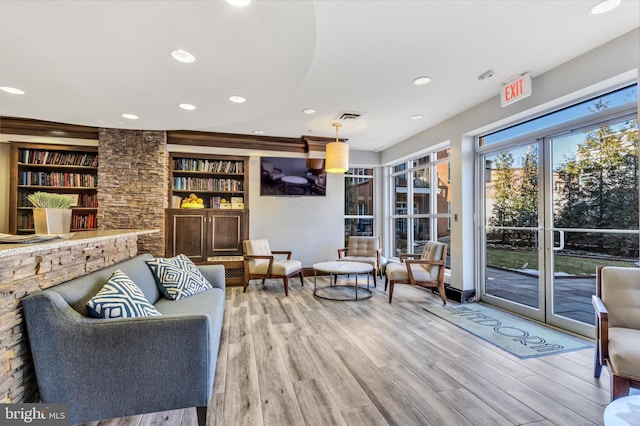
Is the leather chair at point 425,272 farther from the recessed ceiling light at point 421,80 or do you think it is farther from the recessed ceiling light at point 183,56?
the recessed ceiling light at point 183,56

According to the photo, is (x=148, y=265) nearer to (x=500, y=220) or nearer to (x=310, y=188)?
(x=310, y=188)

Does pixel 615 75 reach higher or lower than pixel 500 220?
higher

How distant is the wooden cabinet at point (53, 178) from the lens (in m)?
4.80

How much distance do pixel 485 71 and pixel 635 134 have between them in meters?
1.39

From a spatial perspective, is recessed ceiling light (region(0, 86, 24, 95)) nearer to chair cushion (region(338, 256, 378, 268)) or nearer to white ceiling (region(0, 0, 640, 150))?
white ceiling (region(0, 0, 640, 150))

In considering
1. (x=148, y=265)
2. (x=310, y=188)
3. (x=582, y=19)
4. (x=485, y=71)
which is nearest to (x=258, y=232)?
(x=310, y=188)

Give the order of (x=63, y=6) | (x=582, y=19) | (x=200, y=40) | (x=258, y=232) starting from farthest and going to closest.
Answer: (x=258, y=232) → (x=582, y=19) → (x=200, y=40) → (x=63, y=6)

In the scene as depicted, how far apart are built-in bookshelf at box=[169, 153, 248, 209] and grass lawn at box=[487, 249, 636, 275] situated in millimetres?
4222

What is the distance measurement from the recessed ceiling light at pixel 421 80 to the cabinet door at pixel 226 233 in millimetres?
3710

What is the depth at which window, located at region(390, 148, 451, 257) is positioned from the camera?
17.3 ft

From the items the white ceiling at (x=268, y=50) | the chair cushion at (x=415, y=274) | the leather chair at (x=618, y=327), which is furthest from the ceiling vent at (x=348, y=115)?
the leather chair at (x=618, y=327)

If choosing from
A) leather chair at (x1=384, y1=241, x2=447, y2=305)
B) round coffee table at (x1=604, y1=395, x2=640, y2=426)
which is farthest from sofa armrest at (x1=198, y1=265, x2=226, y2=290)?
round coffee table at (x1=604, y1=395, x2=640, y2=426)

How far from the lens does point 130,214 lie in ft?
16.2

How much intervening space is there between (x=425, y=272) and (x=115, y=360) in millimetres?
3772
